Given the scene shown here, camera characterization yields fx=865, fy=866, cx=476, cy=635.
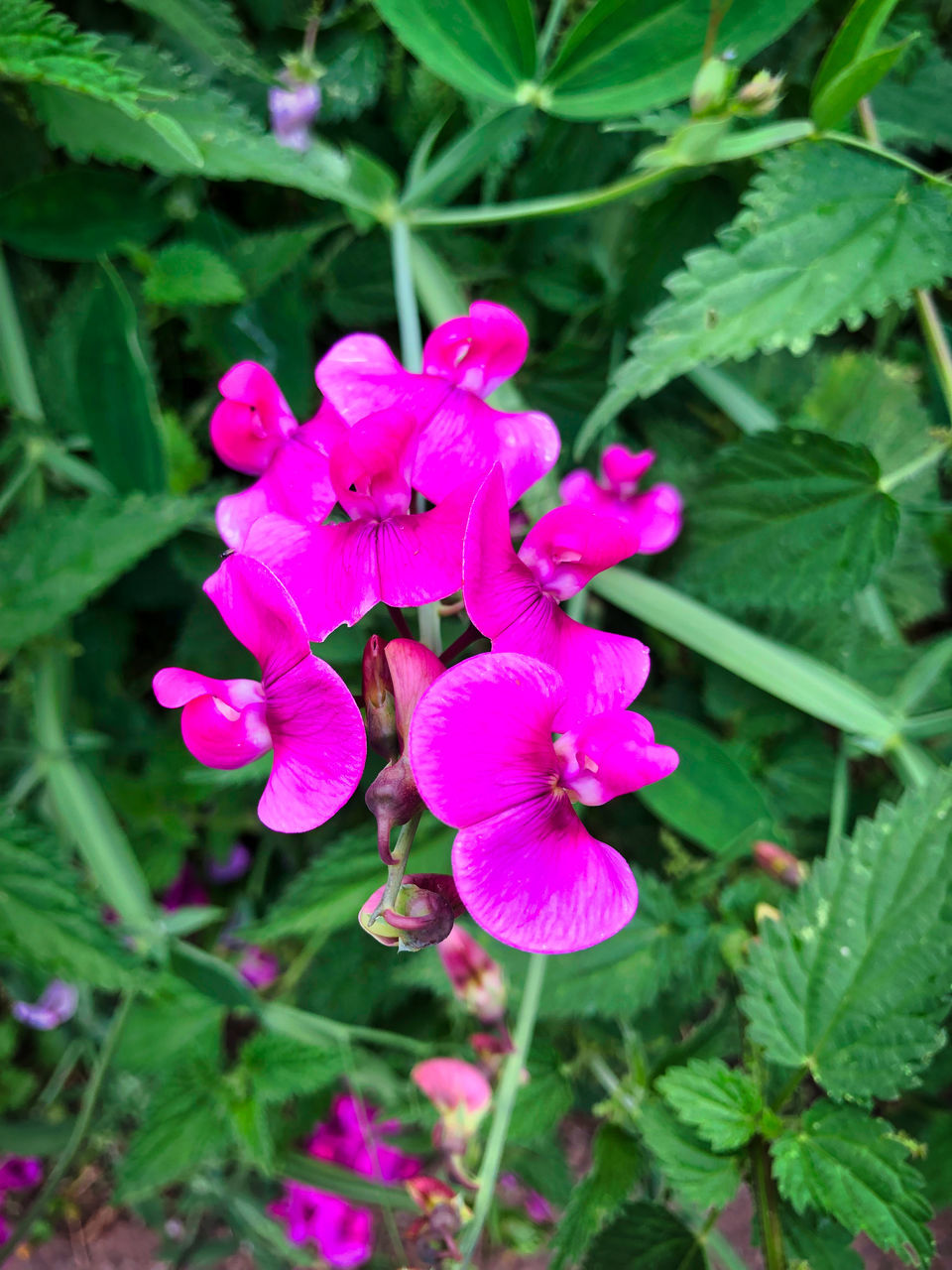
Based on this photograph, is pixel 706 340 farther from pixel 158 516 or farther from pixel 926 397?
pixel 926 397

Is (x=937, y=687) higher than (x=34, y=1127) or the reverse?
higher

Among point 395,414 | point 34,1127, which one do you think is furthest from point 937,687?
point 34,1127

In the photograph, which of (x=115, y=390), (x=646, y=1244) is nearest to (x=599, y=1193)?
(x=646, y=1244)

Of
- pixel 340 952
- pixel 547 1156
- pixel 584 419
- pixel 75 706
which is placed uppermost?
pixel 584 419

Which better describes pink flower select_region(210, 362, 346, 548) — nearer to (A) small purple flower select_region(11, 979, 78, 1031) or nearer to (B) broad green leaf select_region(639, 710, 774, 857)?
(B) broad green leaf select_region(639, 710, 774, 857)

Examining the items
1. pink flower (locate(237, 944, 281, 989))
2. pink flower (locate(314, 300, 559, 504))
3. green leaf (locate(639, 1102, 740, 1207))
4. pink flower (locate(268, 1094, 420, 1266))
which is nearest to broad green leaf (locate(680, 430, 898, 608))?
pink flower (locate(314, 300, 559, 504))

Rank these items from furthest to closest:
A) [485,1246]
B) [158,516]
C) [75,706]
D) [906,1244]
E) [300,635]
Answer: [485,1246], [75,706], [158,516], [906,1244], [300,635]
